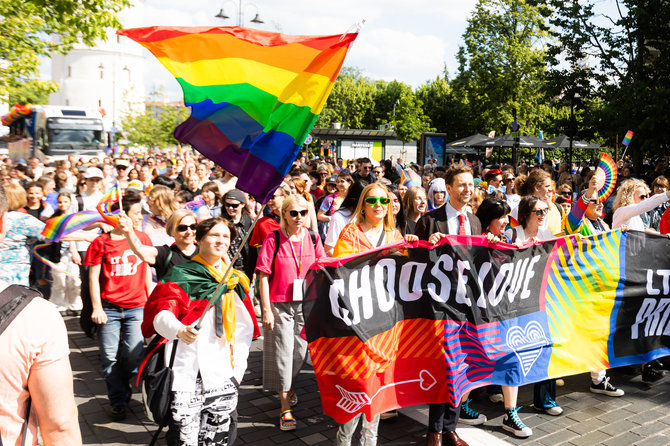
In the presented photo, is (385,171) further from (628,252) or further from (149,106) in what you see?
(149,106)

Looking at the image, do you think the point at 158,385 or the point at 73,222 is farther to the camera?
the point at 73,222

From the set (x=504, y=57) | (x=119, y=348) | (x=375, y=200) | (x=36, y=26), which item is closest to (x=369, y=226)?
(x=375, y=200)

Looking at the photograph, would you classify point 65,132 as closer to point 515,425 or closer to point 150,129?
point 150,129

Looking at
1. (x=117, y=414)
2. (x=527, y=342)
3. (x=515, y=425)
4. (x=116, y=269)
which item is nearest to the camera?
(x=515, y=425)

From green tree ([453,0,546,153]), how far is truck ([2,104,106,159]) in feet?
80.2

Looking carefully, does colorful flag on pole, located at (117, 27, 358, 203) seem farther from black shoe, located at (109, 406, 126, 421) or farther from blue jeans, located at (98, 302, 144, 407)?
black shoe, located at (109, 406, 126, 421)

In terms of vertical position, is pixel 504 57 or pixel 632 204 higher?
pixel 504 57

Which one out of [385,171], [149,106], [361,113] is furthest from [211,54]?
[361,113]

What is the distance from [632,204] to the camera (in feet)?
20.0

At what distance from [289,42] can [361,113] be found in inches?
2455

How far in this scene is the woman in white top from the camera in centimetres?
585

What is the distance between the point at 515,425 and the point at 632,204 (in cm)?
294

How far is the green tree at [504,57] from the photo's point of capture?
37656 mm

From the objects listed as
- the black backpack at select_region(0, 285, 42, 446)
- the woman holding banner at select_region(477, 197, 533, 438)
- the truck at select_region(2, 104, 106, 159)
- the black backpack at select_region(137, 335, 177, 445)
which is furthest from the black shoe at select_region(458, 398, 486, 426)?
the truck at select_region(2, 104, 106, 159)
